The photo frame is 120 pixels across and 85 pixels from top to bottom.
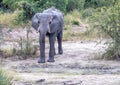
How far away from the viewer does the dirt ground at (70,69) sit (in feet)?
41.1

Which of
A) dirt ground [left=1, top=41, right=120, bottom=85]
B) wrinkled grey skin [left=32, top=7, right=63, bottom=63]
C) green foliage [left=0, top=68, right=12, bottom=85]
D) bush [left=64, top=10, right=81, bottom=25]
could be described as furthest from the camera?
bush [left=64, top=10, right=81, bottom=25]

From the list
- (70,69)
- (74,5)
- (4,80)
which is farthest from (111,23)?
(74,5)

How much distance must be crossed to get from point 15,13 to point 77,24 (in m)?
2.98

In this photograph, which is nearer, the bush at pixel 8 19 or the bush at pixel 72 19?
the bush at pixel 8 19

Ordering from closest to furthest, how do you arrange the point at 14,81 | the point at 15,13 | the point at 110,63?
the point at 14,81, the point at 110,63, the point at 15,13

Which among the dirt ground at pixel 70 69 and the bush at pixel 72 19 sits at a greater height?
the bush at pixel 72 19

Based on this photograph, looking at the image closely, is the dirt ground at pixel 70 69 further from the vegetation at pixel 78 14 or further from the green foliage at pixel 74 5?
the green foliage at pixel 74 5

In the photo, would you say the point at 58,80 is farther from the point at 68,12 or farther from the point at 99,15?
the point at 68,12

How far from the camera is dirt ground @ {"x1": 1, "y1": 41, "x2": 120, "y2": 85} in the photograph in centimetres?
1253

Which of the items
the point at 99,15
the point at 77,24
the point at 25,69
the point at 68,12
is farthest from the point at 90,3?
the point at 25,69

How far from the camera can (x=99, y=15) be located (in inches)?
670

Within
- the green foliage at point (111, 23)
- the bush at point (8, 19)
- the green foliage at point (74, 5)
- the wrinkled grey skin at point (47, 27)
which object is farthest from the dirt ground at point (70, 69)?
the green foliage at point (74, 5)

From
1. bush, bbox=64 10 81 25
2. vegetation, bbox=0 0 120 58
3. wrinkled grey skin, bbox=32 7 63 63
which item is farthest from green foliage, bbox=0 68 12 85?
bush, bbox=64 10 81 25

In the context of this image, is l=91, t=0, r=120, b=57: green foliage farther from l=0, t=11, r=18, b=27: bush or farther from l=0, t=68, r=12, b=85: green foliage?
l=0, t=11, r=18, b=27: bush
